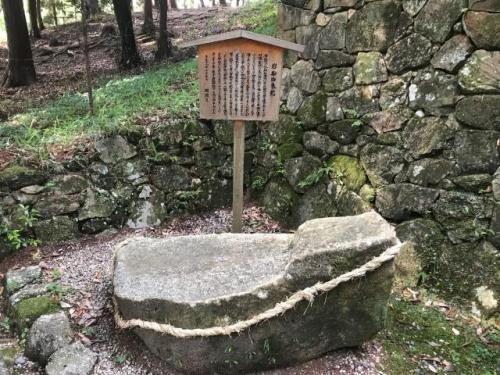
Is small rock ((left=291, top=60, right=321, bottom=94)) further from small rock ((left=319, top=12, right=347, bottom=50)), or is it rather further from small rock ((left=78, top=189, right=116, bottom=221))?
small rock ((left=78, top=189, right=116, bottom=221))

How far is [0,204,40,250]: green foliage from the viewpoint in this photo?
13.7ft

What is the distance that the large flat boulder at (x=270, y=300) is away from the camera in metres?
2.64

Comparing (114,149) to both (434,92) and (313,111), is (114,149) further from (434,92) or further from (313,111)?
(434,92)

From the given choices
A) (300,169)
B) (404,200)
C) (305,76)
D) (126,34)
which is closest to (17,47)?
(126,34)

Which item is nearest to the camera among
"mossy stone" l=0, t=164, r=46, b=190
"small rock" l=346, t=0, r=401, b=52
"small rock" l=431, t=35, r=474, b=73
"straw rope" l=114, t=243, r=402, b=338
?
"straw rope" l=114, t=243, r=402, b=338

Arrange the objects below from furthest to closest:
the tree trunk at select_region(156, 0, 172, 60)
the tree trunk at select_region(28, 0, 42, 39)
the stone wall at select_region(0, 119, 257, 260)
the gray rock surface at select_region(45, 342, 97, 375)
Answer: the tree trunk at select_region(28, 0, 42, 39) → the tree trunk at select_region(156, 0, 172, 60) → the stone wall at select_region(0, 119, 257, 260) → the gray rock surface at select_region(45, 342, 97, 375)

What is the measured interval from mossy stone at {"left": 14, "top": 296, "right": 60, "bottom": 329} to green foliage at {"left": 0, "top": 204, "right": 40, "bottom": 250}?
1045mm

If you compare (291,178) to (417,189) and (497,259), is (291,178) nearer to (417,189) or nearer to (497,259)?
(417,189)

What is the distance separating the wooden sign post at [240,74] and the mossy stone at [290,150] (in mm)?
1390

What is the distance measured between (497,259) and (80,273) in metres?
3.95

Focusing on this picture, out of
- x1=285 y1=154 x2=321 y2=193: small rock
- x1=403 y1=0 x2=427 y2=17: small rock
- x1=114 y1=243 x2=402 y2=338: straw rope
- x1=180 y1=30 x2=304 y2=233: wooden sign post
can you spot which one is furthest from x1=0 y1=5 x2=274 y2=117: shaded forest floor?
x1=403 y1=0 x2=427 y2=17: small rock

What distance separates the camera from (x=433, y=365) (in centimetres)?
305

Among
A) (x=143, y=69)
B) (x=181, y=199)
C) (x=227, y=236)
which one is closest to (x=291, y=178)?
(x=181, y=199)

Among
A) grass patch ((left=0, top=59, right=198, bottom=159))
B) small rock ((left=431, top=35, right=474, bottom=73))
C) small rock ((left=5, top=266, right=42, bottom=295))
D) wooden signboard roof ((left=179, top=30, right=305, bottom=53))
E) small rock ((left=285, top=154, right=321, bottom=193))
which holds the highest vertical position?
wooden signboard roof ((left=179, top=30, right=305, bottom=53))
